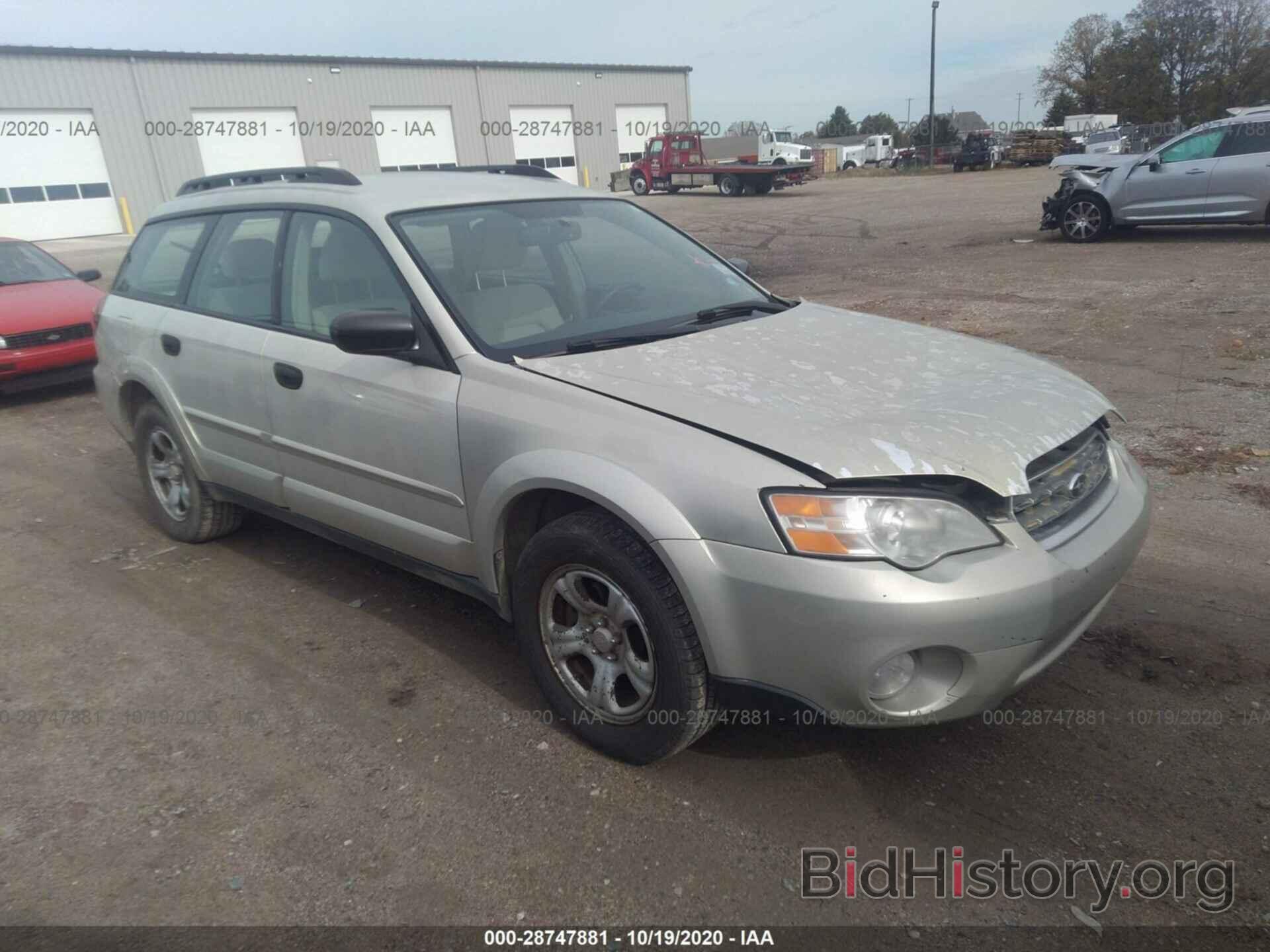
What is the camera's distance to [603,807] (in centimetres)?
271

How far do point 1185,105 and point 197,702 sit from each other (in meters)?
68.7

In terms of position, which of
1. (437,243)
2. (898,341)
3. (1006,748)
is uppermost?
(437,243)

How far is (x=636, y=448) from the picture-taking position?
2607 mm

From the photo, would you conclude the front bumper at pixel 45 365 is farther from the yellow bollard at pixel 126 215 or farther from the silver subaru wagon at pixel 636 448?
the yellow bollard at pixel 126 215

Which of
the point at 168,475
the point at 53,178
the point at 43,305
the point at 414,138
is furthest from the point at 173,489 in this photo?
the point at 414,138

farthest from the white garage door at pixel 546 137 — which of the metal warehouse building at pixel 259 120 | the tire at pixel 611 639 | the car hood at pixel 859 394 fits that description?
the tire at pixel 611 639

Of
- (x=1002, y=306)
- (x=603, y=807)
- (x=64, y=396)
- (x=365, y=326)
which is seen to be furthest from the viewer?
(x=1002, y=306)

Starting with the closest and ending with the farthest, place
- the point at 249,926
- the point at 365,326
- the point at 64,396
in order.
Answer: the point at 249,926 → the point at 365,326 → the point at 64,396

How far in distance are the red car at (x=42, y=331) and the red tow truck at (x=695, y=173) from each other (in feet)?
82.9

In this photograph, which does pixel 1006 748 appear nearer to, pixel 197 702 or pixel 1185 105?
pixel 197 702

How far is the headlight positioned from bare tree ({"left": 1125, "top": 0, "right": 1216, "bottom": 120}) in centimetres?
6563

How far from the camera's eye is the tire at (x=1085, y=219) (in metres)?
13.7

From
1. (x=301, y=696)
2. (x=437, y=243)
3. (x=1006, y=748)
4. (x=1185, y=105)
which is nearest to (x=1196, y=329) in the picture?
(x=1006, y=748)

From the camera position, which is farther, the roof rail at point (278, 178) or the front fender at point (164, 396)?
the front fender at point (164, 396)
